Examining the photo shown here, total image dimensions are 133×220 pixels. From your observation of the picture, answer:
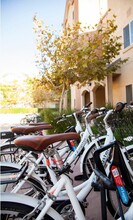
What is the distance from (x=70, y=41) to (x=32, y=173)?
7835mm

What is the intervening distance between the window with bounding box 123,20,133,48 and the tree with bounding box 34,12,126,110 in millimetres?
511

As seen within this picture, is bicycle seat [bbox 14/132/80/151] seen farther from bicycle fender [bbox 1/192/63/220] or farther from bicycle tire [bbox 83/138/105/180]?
bicycle tire [bbox 83/138/105/180]

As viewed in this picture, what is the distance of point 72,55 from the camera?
8508 mm

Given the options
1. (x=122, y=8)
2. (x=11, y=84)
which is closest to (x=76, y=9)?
(x=122, y=8)

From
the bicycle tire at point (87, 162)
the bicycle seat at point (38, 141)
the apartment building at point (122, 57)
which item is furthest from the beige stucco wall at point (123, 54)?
the bicycle seat at point (38, 141)

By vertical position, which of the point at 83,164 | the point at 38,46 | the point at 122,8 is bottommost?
the point at 83,164

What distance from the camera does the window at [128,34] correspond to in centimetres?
950

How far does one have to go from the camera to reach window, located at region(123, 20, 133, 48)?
374 inches

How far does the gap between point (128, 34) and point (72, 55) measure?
9.98ft

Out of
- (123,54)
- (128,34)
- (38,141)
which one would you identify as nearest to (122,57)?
(123,54)

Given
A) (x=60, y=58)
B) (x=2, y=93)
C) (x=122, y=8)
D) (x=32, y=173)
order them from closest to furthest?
(x=32, y=173) < (x=60, y=58) < (x=122, y=8) < (x=2, y=93)

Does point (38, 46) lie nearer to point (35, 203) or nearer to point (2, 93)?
point (35, 203)

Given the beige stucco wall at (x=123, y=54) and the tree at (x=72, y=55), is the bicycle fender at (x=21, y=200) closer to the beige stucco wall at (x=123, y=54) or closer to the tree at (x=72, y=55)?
the tree at (x=72, y=55)

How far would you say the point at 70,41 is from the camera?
904 cm
